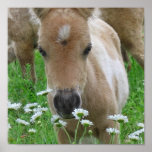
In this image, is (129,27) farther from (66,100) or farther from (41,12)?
(66,100)

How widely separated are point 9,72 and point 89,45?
663mm

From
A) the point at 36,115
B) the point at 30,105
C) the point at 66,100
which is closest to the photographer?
the point at 66,100

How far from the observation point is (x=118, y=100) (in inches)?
90.8

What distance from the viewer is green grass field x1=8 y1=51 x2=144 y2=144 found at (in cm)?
224

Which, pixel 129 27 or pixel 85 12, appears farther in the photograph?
pixel 129 27

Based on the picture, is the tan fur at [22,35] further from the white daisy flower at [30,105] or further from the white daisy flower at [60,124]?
the white daisy flower at [60,124]

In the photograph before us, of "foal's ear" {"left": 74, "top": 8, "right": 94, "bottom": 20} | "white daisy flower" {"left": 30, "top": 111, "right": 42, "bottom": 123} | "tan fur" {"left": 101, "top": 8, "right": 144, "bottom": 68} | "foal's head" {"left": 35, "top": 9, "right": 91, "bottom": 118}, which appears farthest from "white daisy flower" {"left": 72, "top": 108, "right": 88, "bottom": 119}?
"tan fur" {"left": 101, "top": 8, "right": 144, "bottom": 68}

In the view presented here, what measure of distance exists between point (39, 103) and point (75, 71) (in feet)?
1.66

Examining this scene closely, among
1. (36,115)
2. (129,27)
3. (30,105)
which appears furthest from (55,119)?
(129,27)

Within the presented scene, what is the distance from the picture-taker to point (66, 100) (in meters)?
1.89

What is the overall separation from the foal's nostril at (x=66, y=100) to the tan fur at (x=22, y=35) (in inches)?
20.9

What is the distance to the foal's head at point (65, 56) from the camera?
6.24ft

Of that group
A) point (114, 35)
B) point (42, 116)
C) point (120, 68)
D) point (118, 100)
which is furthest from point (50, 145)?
point (114, 35)

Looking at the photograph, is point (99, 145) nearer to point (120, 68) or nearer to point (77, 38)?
point (120, 68)
